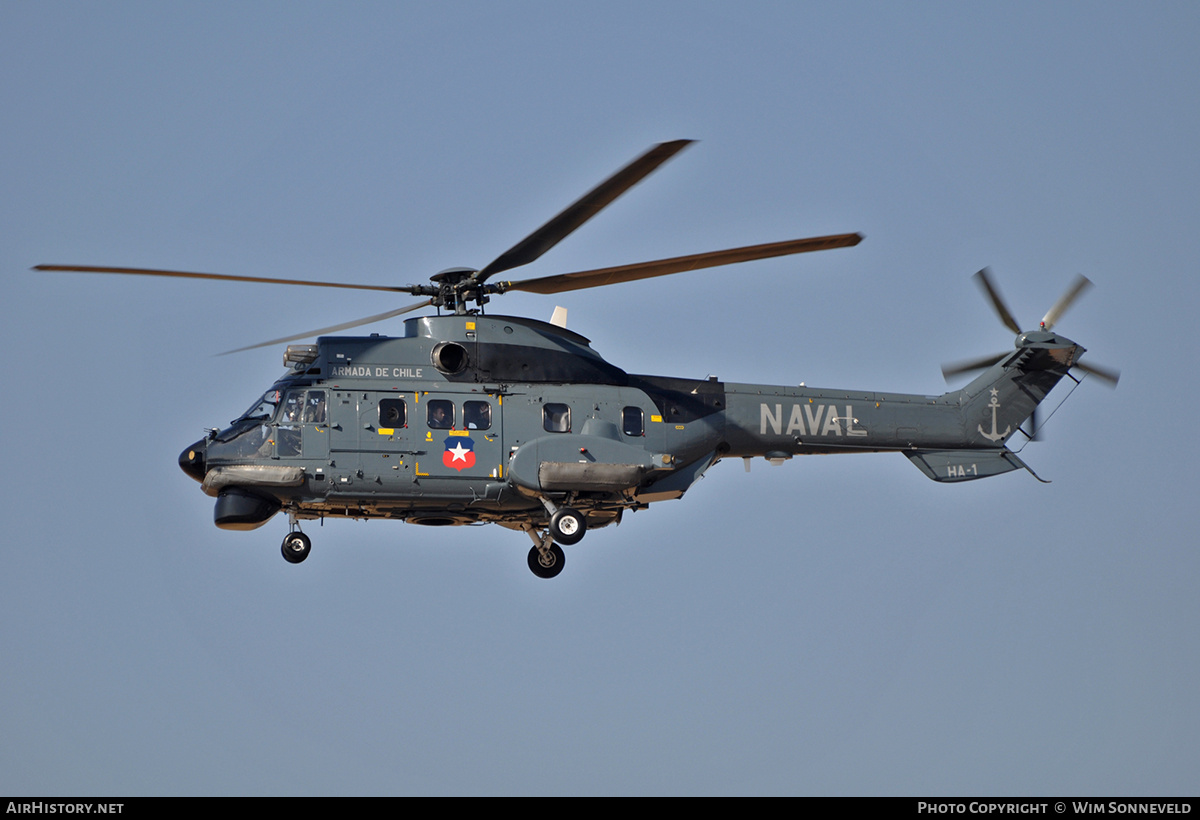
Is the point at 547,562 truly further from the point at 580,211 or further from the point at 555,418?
the point at 580,211

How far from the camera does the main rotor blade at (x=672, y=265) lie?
957 inches

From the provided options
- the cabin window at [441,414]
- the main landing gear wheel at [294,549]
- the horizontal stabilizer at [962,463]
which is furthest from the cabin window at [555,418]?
the horizontal stabilizer at [962,463]

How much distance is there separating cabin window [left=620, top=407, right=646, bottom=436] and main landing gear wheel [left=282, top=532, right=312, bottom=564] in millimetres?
5502

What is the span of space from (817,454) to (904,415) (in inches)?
68.7

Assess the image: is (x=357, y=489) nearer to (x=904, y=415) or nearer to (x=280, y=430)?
(x=280, y=430)

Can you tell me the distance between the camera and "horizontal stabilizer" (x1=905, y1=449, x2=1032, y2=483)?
29375mm

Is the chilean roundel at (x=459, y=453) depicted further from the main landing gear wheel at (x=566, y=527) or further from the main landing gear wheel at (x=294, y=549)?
the main landing gear wheel at (x=294, y=549)

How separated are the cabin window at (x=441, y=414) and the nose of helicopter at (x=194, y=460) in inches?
143

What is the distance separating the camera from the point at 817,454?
28.9 meters

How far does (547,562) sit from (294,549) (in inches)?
170
